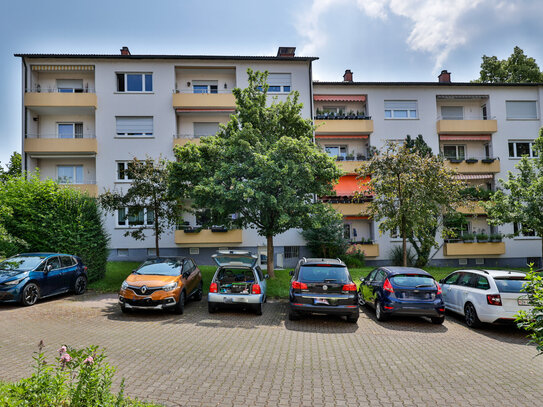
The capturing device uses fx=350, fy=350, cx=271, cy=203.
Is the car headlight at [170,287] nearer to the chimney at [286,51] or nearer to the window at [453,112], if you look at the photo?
the chimney at [286,51]

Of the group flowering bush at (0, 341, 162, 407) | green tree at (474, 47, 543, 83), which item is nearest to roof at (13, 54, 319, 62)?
green tree at (474, 47, 543, 83)

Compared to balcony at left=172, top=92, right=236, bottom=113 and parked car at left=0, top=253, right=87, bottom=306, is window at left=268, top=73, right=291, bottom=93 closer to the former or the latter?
balcony at left=172, top=92, right=236, bottom=113

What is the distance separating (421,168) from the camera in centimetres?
1473

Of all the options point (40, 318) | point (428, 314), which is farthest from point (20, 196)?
point (428, 314)

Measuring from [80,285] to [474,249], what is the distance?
2393cm

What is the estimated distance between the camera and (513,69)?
3328 centimetres

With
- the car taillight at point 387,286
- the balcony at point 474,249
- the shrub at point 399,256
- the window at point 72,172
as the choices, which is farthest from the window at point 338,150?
the window at point 72,172

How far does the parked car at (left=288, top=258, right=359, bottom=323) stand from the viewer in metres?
9.37

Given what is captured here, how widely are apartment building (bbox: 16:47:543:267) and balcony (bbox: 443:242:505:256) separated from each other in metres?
0.07

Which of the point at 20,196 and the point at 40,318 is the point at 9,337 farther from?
the point at 20,196

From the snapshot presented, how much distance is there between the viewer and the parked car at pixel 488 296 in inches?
346

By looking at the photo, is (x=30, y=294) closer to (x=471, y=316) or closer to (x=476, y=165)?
(x=471, y=316)

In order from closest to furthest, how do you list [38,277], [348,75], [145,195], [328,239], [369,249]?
[38,277], [145,195], [328,239], [369,249], [348,75]

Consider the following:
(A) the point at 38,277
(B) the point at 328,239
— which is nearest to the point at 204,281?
(A) the point at 38,277
